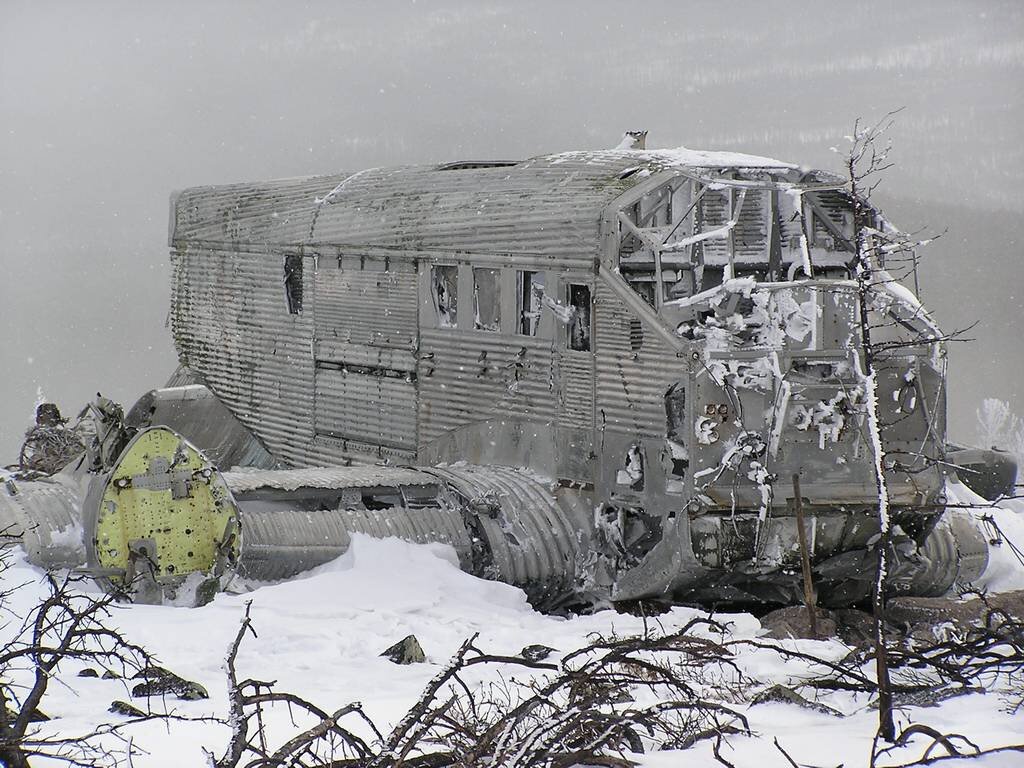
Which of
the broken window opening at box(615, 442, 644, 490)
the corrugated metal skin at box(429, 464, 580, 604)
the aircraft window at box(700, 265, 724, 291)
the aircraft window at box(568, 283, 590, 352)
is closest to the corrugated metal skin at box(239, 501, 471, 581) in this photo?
the corrugated metal skin at box(429, 464, 580, 604)

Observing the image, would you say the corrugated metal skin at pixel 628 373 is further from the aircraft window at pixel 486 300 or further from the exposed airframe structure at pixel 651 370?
the aircraft window at pixel 486 300

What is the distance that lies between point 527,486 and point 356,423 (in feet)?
10.7

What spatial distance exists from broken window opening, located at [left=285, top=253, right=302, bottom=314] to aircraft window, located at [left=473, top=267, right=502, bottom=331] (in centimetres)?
338

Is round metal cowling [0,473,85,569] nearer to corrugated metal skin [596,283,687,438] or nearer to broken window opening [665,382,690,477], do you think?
corrugated metal skin [596,283,687,438]

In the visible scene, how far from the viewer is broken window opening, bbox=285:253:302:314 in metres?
15.5

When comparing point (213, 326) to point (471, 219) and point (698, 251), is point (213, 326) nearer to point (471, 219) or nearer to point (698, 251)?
point (471, 219)

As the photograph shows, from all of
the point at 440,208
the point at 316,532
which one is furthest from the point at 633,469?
the point at 440,208

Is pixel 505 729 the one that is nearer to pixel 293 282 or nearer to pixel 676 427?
pixel 676 427

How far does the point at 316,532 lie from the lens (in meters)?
10.9

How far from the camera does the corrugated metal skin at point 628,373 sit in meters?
11.0

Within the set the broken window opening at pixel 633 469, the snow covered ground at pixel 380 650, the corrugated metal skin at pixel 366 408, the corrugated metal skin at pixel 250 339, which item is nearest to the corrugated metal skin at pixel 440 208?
the corrugated metal skin at pixel 250 339

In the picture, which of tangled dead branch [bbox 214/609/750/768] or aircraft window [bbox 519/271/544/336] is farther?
aircraft window [bbox 519/271/544/336]

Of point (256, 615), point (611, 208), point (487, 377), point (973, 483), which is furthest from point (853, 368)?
point (973, 483)

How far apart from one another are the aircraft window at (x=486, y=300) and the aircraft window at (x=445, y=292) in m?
0.32
